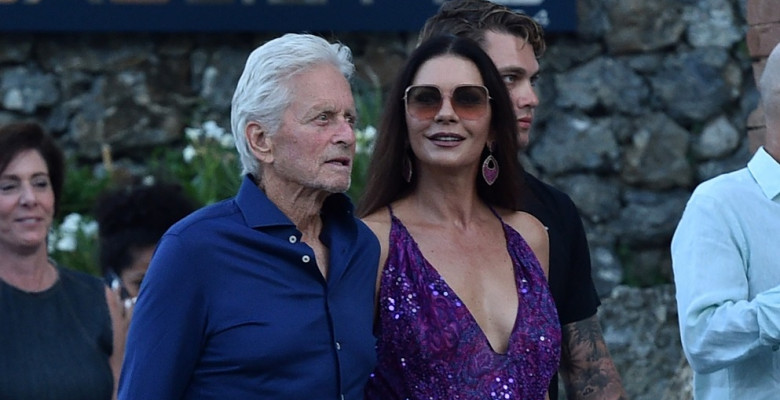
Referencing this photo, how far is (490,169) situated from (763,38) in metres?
1.50

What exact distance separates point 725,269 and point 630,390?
3.66 meters

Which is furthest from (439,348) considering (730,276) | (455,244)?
(730,276)

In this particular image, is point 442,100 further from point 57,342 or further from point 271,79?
point 57,342

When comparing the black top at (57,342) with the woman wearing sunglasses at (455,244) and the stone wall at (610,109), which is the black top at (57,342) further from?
the stone wall at (610,109)

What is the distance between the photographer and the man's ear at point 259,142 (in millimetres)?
3352

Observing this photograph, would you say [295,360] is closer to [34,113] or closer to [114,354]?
[114,354]

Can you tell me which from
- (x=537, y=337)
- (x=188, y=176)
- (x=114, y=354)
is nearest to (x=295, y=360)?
(x=537, y=337)

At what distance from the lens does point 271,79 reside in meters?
3.32

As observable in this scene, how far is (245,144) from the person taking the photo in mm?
3383

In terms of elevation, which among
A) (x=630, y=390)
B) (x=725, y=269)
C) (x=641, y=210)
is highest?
(x=725, y=269)

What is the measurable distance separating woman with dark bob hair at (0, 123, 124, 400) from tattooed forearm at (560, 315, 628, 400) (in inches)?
63.8

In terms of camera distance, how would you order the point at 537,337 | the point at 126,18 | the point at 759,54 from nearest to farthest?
the point at 537,337 < the point at 759,54 < the point at 126,18

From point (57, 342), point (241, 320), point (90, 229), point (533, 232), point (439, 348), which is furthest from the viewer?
point (90, 229)

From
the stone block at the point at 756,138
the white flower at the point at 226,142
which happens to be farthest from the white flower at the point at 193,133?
the stone block at the point at 756,138
